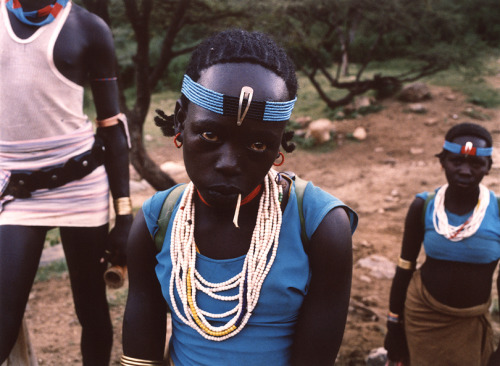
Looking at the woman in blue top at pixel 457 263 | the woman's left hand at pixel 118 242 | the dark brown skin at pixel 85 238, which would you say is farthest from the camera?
the woman in blue top at pixel 457 263

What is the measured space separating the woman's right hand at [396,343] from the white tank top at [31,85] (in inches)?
93.0

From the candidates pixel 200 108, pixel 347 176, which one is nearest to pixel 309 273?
pixel 200 108

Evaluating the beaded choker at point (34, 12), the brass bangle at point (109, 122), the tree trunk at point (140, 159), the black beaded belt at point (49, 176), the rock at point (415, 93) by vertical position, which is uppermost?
the beaded choker at point (34, 12)

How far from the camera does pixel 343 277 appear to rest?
1.55m

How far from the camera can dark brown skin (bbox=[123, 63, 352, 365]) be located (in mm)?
1449

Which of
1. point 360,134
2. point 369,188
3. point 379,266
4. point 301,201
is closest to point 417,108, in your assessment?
point 360,134

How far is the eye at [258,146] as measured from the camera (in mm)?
1464

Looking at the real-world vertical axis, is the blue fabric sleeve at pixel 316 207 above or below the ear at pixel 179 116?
below

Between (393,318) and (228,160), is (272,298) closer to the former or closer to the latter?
(228,160)

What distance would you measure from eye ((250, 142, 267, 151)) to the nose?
→ 0.15ft

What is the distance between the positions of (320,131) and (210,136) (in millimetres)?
9440

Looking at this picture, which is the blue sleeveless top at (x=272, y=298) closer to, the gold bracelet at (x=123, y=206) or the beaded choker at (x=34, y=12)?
the gold bracelet at (x=123, y=206)

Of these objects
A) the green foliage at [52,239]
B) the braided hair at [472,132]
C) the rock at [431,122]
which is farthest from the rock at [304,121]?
the braided hair at [472,132]

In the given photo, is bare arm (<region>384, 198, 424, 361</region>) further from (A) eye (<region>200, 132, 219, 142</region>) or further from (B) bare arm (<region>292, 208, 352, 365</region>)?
(A) eye (<region>200, 132, 219, 142</region>)
